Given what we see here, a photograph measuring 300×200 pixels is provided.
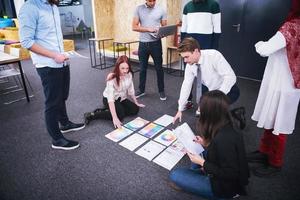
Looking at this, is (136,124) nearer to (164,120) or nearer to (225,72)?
(164,120)

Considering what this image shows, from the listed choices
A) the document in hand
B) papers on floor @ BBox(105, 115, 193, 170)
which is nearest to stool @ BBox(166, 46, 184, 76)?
papers on floor @ BBox(105, 115, 193, 170)

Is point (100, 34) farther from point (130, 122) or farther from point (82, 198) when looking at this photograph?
point (82, 198)

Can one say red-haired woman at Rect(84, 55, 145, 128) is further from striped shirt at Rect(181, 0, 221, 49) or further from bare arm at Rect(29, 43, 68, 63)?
striped shirt at Rect(181, 0, 221, 49)

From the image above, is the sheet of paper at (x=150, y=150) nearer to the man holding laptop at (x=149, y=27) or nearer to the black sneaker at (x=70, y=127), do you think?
the black sneaker at (x=70, y=127)

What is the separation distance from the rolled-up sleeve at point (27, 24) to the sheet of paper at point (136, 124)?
1292 mm

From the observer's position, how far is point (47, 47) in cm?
182

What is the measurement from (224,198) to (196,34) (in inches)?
76.8

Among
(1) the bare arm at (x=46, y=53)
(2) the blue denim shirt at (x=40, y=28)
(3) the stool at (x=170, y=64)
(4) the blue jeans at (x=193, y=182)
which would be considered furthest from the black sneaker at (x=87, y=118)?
(3) the stool at (x=170, y=64)

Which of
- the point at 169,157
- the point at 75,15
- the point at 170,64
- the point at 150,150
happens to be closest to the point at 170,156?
the point at 169,157

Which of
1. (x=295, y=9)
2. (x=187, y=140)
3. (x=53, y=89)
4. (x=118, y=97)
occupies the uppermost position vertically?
(x=295, y=9)

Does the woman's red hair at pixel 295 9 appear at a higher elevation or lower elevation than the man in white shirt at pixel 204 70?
higher

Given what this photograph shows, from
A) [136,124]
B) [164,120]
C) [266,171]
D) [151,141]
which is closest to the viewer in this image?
[266,171]

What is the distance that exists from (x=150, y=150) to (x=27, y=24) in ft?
4.72

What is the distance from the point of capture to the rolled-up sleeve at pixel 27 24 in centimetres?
165
